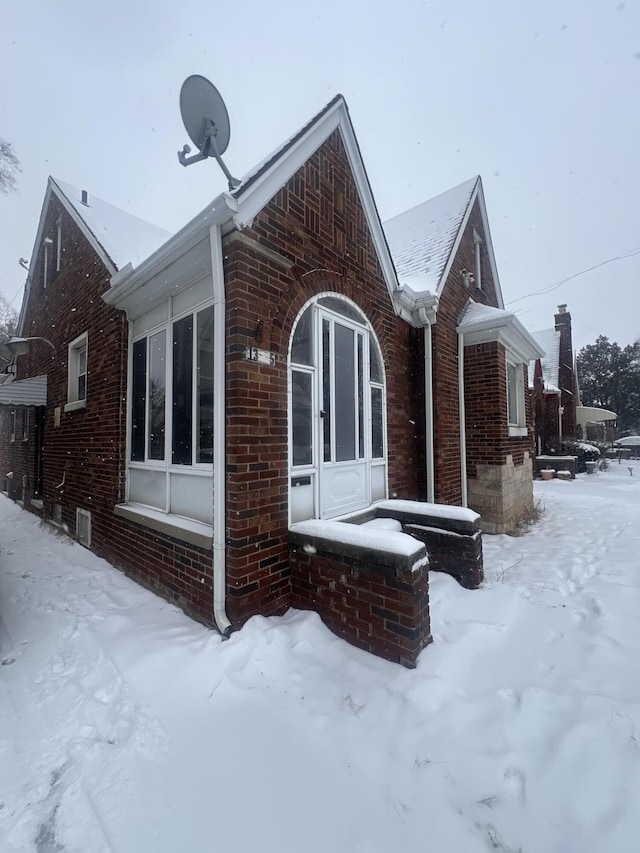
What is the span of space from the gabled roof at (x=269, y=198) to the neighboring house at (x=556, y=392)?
1403 centimetres

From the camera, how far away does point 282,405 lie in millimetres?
3781

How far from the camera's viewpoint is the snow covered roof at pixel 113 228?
6.10 meters

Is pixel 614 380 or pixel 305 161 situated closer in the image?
pixel 305 161

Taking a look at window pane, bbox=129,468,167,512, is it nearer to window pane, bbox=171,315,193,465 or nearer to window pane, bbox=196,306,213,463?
window pane, bbox=171,315,193,465

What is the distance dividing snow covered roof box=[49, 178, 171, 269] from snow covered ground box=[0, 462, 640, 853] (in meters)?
5.18

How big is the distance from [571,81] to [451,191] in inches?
124

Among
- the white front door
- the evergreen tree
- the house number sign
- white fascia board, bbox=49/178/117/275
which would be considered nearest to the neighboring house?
the white front door

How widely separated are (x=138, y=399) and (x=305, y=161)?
3592 mm

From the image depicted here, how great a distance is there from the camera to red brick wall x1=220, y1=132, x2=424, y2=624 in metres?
3.33

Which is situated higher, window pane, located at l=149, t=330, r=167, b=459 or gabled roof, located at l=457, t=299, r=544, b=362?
gabled roof, located at l=457, t=299, r=544, b=362

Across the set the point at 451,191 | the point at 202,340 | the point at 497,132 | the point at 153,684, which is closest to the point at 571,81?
the point at 451,191

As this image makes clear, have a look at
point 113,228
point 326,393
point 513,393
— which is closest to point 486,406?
point 513,393

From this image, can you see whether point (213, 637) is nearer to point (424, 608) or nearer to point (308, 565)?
point (308, 565)

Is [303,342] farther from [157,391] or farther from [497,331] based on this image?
[497,331]
